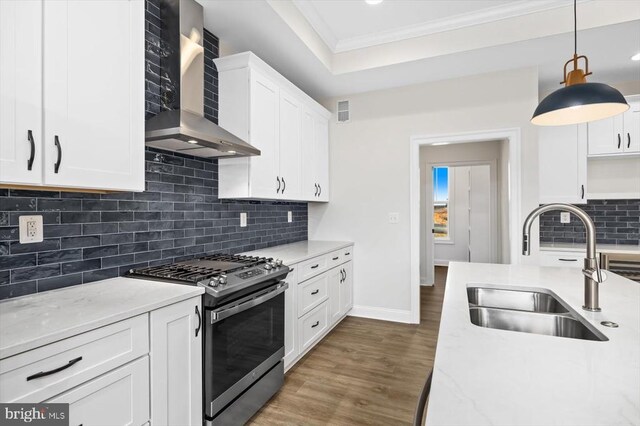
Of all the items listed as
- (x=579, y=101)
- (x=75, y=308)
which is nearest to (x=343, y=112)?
(x=579, y=101)

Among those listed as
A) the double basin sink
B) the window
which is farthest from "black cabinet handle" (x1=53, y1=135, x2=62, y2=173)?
the window

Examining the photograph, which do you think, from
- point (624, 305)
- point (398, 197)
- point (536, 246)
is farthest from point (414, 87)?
point (624, 305)

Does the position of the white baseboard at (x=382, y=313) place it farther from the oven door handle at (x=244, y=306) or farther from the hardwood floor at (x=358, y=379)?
the oven door handle at (x=244, y=306)

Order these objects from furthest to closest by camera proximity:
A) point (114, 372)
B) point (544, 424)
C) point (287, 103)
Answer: point (287, 103) → point (114, 372) → point (544, 424)

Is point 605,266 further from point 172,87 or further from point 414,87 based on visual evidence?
point 172,87

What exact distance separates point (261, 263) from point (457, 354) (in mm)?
1594

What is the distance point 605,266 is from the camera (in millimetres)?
3268

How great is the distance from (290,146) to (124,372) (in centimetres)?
233

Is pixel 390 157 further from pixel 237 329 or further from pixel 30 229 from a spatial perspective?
pixel 30 229

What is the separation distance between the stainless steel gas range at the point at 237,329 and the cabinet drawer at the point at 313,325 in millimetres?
428

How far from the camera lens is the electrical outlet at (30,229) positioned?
149 centimetres

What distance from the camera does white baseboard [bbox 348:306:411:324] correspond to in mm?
3850

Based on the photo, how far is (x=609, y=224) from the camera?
150 inches

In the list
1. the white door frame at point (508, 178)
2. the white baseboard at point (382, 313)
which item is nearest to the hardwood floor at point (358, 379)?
the white baseboard at point (382, 313)
